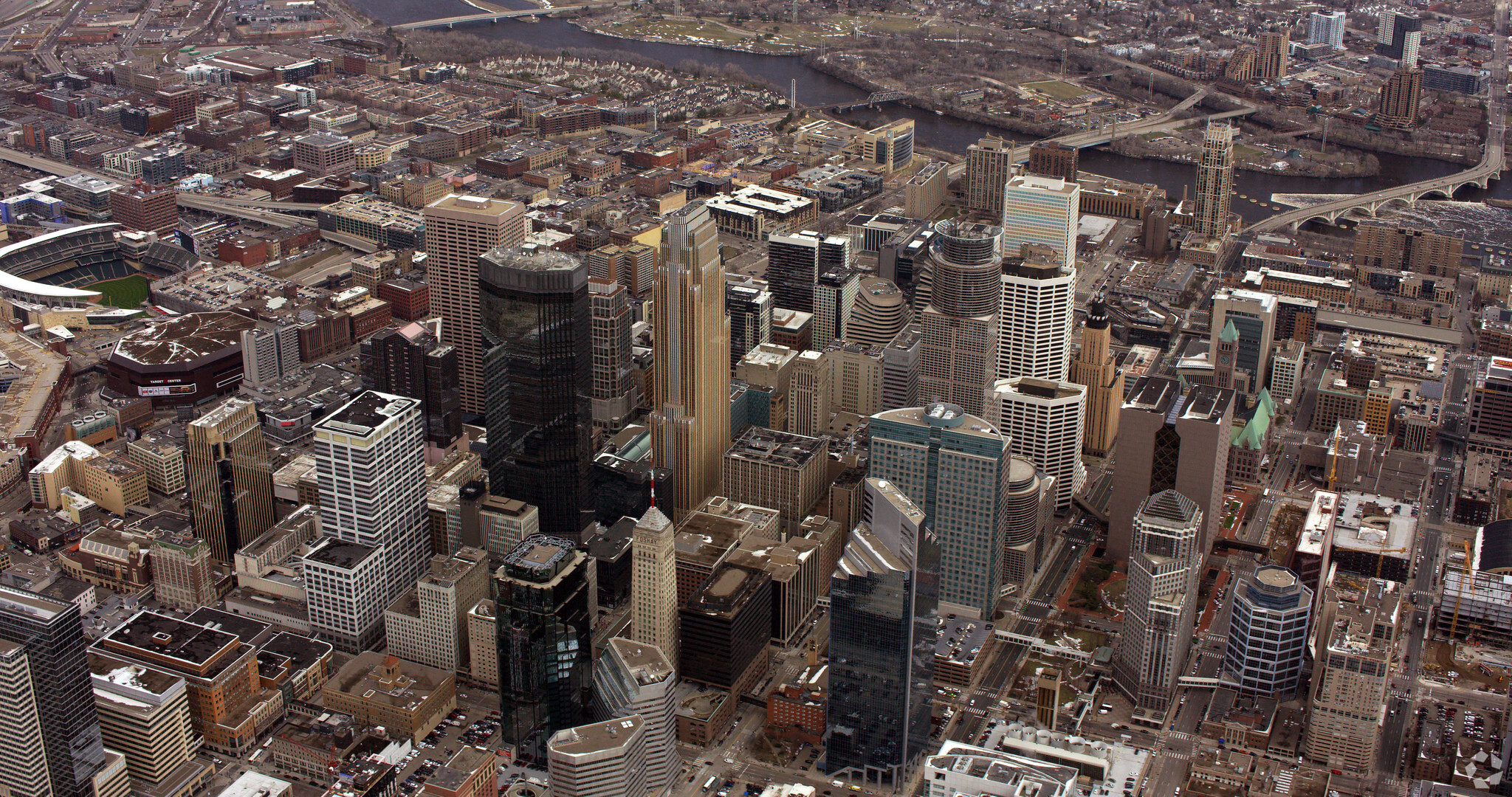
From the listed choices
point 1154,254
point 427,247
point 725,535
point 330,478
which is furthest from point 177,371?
point 1154,254

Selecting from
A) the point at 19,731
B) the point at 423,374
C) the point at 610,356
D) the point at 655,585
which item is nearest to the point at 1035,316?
the point at 610,356

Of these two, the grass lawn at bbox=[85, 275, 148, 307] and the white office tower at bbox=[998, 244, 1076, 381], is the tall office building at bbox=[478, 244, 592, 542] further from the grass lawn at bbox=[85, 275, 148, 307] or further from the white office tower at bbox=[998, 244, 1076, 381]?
the grass lawn at bbox=[85, 275, 148, 307]

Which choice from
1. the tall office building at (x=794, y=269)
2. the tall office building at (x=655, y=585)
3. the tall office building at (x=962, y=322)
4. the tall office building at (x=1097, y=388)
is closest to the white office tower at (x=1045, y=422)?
the tall office building at (x=962, y=322)

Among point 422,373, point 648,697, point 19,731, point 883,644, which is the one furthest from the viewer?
point 422,373

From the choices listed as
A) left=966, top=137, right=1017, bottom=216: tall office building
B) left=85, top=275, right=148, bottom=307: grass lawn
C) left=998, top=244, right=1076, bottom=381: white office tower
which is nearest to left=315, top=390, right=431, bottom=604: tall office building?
left=998, top=244, right=1076, bottom=381: white office tower

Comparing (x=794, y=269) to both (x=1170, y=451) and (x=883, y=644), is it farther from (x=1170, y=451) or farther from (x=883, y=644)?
(x=883, y=644)

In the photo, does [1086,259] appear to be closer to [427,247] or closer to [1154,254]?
[1154,254]
